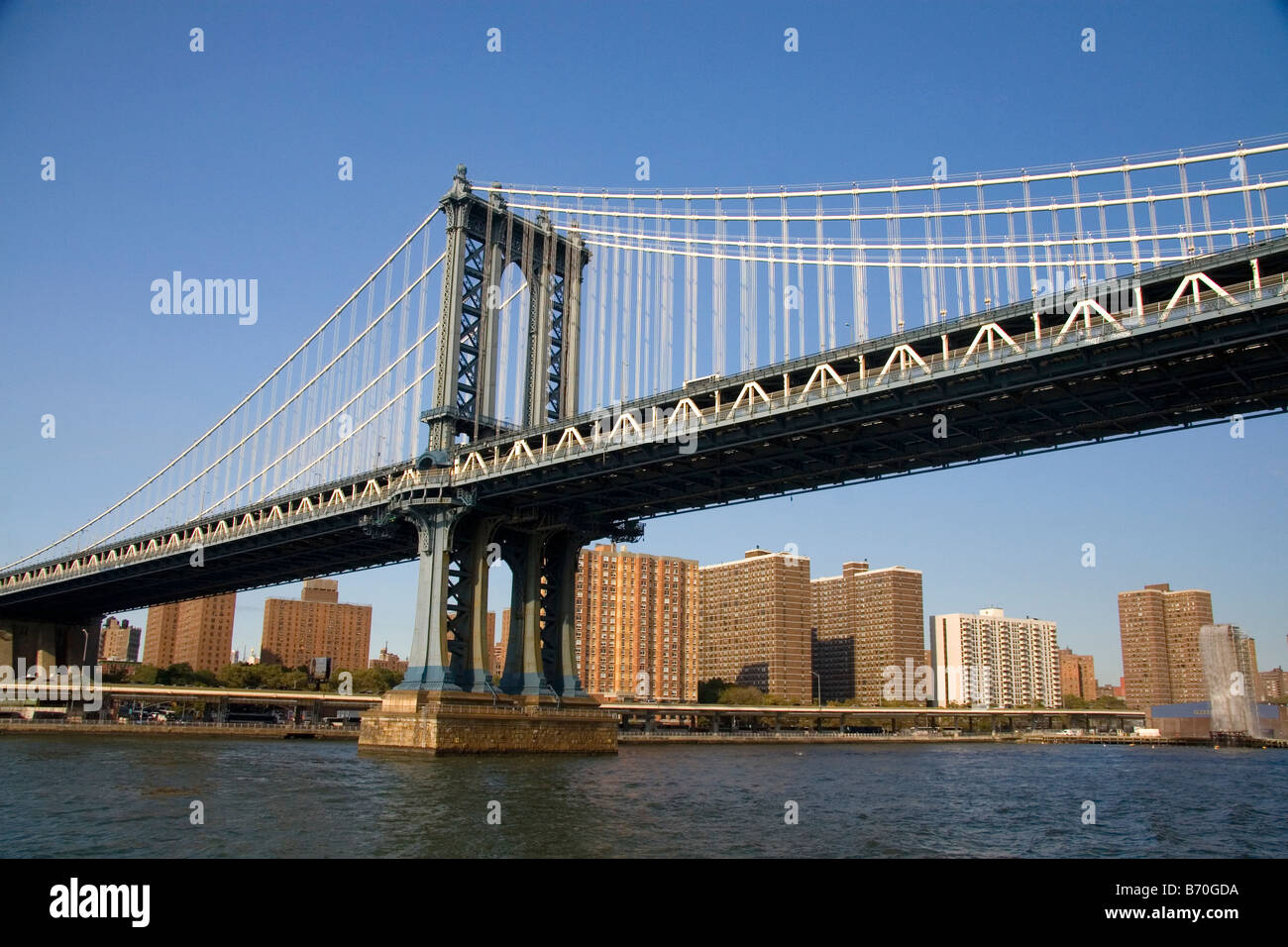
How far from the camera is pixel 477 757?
55.2 m

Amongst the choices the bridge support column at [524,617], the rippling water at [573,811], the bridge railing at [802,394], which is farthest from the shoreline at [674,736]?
the bridge support column at [524,617]

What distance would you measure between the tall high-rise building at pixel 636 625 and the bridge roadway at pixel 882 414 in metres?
94.1

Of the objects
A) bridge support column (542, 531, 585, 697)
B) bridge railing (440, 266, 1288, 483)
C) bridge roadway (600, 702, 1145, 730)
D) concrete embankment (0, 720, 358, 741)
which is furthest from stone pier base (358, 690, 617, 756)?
bridge roadway (600, 702, 1145, 730)

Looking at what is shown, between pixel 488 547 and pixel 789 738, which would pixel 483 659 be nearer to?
pixel 488 547

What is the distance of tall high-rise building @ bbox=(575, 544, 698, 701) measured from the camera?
168 m

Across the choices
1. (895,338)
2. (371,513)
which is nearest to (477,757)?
(371,513)

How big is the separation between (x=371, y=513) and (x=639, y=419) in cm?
→ 2147

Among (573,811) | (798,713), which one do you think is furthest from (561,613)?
(798,713)

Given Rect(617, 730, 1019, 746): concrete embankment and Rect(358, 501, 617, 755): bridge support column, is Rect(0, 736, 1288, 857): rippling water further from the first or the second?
Rect(617, 730, 1019, 746): concrete embankment

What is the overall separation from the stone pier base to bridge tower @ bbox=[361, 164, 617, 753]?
3.1 inches

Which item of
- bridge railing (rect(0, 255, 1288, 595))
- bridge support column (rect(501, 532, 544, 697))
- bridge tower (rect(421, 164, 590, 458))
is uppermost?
bridge tower (rect(421, 164, 590, 458))

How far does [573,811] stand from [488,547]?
101 ft

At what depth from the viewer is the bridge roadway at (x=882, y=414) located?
35.4m
